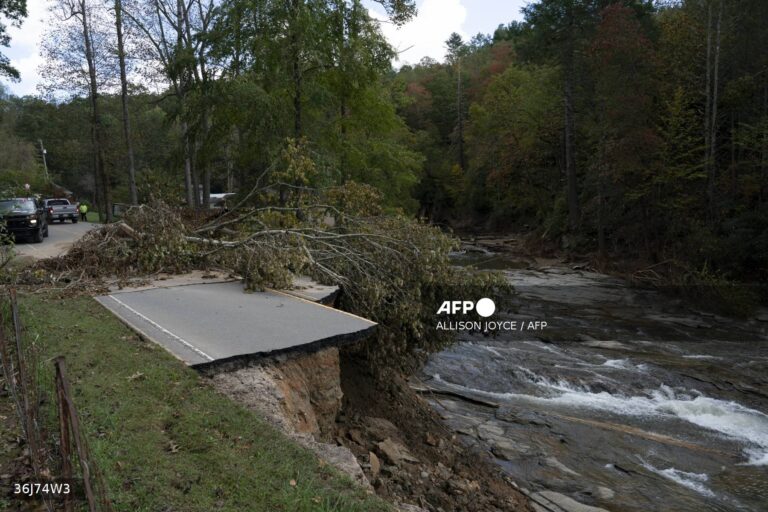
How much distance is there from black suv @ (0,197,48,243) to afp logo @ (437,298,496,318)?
15651 mm

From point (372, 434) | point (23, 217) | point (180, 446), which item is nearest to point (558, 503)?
point (372, 434)

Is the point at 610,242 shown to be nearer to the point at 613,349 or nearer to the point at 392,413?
the point at 613,349

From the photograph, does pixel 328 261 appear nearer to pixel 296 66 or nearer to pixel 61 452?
pixel 61 452

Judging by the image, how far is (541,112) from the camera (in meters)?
35.6

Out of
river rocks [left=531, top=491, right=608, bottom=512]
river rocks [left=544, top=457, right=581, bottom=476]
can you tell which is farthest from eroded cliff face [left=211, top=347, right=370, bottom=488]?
river rocks [left=544, top=457, right=581, bottom=476]

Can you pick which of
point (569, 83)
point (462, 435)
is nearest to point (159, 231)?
point (462, 435)

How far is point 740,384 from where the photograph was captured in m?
11.1

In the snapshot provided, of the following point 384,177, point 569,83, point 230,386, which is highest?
point 569,83

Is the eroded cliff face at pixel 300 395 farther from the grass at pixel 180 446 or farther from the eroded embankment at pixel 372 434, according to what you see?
the grass at pixel 180 446

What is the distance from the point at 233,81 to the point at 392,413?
33.0 ft

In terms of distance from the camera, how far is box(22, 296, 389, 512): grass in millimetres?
3578

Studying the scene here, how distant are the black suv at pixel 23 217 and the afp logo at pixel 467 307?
1565cm

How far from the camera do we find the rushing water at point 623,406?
755cm

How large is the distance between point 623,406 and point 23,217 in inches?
750
